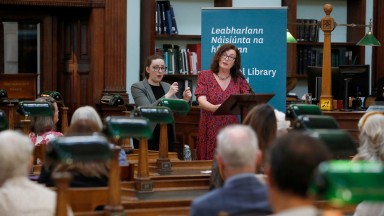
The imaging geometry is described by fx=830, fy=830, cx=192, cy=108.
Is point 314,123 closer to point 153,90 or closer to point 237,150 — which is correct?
point 237,150

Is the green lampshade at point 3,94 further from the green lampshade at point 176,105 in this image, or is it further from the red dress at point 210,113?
the green lampshade at point 176,105

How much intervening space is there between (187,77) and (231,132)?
6783mm

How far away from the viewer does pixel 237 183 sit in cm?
293

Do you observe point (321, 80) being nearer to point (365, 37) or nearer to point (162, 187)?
point (365, 37)

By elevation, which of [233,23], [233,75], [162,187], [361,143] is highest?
[233,23]

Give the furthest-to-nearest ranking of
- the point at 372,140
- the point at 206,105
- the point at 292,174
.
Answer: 1. the point at 206,105
2. the point at 372,140
3. the point at 292,174

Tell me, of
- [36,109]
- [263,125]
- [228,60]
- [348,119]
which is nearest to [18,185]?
[263,125]

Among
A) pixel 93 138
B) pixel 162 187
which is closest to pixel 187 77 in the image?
pixel 162 187

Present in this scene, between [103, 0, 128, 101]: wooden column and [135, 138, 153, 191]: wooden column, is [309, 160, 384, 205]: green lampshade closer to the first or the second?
[135, 138, 153, 191]: wooden column

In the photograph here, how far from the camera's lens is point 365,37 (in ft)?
30.8

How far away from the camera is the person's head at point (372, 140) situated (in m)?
4.18

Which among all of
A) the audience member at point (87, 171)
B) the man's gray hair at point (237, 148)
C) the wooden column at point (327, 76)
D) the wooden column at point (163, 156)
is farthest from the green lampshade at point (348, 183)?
the wooden column at point (327, 76)

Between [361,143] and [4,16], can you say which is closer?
[361,143]

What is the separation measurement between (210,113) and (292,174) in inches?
161
